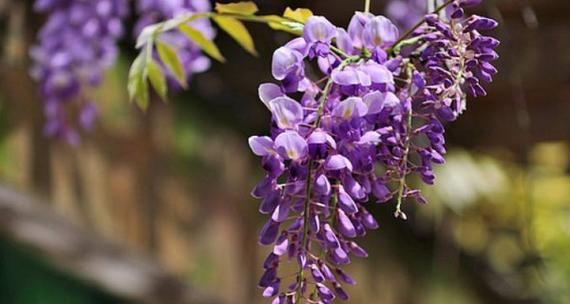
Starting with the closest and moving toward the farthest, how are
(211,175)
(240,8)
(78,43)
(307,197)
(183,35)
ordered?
(307,197)
(240,8)
(183,35)
(78,43)
(211,175)

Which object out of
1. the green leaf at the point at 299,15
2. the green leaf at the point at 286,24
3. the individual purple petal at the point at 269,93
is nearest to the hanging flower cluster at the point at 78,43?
the green leaf at the point at 286,24

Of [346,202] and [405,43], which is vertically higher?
[405,43]

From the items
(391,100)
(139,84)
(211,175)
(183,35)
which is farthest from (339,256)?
(211,175)

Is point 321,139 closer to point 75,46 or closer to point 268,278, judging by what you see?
point 268,278

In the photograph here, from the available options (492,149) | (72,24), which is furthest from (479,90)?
(492,149)

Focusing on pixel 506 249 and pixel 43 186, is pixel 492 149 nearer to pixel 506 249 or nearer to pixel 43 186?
pixel 506 249

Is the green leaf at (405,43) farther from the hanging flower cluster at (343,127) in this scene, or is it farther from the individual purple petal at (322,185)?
the individual purple petal at (322,185)

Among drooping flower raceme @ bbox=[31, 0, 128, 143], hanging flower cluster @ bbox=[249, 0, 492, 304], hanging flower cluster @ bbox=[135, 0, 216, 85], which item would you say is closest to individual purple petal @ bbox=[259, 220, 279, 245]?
hanging flower cluster @ bbox=[249, 0, 492, 304]
